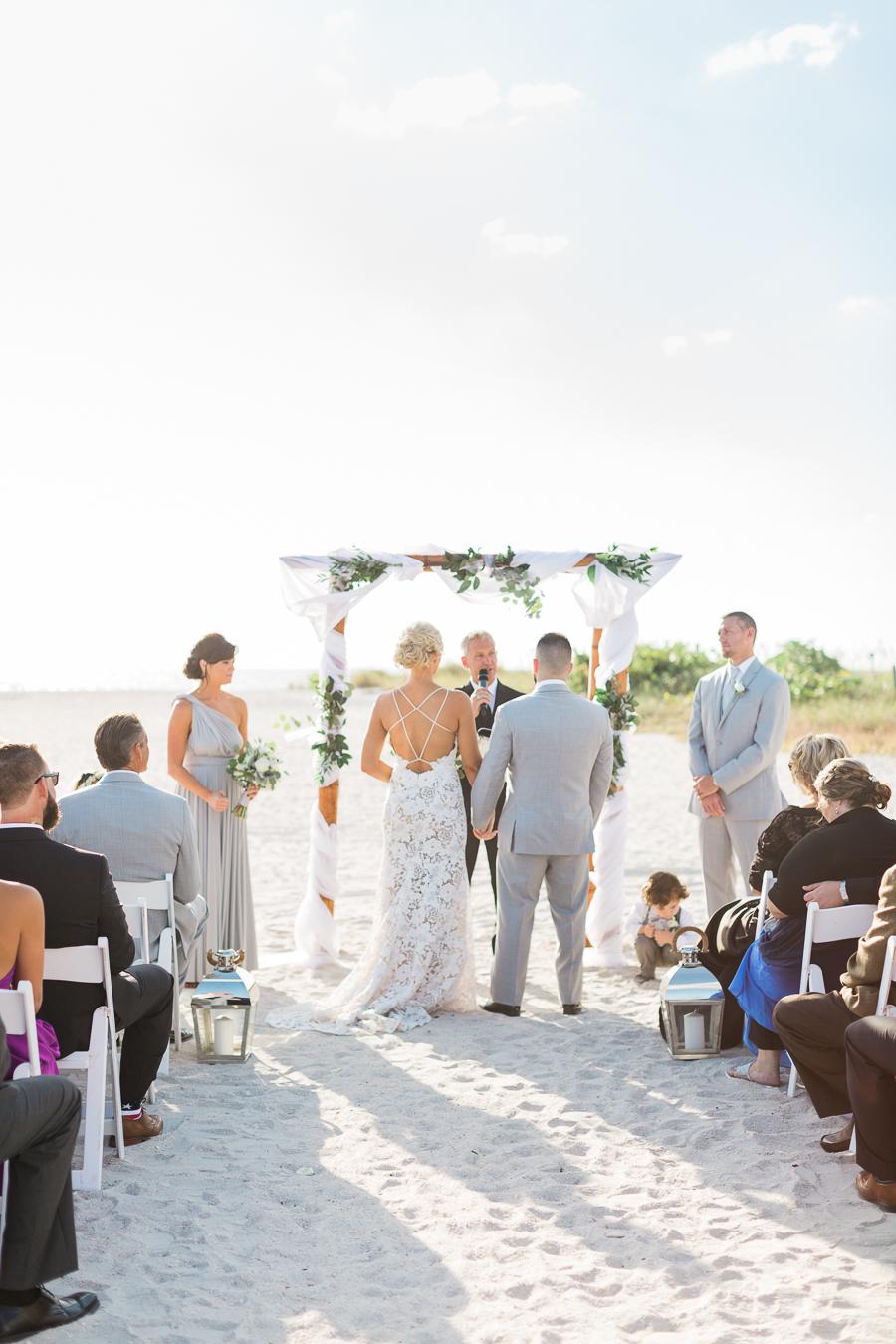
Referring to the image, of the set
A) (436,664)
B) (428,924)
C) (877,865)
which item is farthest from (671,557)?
(877,865)

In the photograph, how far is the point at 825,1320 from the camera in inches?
135

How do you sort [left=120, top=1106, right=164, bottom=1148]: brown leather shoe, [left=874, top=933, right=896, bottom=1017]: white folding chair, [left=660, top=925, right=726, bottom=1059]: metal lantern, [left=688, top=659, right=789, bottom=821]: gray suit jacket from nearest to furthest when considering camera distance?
[left=874, top=933, right=896, bottom=1017]: white folding chair
[left=120, top=1106, right=164, bottom=1148]: brown leather shoe
[left=660, top=925, right=726, bottom=1059]: metal lantern
[left=688, top=659, right=789, bottom=821]: gray suit jacket

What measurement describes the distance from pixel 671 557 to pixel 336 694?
8.12ft

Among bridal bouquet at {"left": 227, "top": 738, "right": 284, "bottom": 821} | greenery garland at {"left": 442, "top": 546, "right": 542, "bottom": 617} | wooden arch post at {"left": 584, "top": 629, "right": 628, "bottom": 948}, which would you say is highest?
greenery garland at {"left": 442, "top": 546, "right": 542, "bottom": 617}

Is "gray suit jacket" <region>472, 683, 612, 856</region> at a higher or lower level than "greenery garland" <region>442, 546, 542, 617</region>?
lower

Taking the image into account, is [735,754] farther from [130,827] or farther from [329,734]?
[130,827]

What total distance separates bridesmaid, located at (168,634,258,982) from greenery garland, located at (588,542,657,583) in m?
2.68

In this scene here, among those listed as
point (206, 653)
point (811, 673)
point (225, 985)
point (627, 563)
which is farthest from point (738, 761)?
point (811, 673)

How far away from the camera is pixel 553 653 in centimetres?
667

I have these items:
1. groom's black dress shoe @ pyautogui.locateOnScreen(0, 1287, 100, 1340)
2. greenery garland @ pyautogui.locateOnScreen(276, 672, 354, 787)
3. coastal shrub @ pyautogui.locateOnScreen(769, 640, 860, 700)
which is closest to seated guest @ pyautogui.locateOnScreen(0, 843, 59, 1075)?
groom's black dress shoe @ pyautogui.locateOnScreen(0, 1287, 100, 1340)

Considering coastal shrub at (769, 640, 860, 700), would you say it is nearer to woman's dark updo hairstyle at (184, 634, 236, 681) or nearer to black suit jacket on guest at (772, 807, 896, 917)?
woman's dark updo hairstyle at (184, 634, 236, 681)

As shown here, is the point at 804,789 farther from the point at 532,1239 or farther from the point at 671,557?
the point at 671,557

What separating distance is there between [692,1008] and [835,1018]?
1489 mm

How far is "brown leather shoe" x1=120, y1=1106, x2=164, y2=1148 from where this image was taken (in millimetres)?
4863
